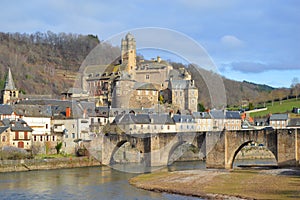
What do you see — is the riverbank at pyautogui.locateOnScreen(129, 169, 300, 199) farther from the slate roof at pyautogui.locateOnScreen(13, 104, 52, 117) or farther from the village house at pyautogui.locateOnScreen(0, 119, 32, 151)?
the slate roof at pyautogui.locateOnScreen(13, 104, 52, 117)

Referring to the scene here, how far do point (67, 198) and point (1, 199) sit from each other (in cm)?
432

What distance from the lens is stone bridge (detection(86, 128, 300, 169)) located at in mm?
46094

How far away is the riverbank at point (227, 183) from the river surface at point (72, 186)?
1.49m

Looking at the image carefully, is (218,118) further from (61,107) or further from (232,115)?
(61,107)

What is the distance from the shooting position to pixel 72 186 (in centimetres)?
4169

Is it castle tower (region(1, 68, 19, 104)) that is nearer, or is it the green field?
castle tower (region(1, 68, 19, 104))

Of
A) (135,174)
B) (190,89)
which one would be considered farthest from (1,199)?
(190,89)

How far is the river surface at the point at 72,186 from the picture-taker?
121 feet

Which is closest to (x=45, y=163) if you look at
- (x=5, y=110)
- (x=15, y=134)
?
(x=15, y=134)

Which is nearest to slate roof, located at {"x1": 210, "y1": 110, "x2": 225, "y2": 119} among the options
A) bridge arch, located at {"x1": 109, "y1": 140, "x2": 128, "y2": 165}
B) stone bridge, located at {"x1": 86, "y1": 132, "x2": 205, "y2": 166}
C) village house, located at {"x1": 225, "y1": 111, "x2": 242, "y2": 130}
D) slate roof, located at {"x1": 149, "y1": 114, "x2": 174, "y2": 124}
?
village house, located at {"x1": 225, "y1": 111, "x2": 242, "y2": 130}

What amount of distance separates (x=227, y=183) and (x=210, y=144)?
11.3 m

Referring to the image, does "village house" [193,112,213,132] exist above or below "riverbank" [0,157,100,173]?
above

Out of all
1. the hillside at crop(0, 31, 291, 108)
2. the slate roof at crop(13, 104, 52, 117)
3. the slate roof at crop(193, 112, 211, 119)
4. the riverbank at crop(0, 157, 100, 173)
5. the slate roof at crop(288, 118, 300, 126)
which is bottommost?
the riverbank at crop(0, 157, 100, 173)

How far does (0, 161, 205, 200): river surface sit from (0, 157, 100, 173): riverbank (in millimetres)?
1777
